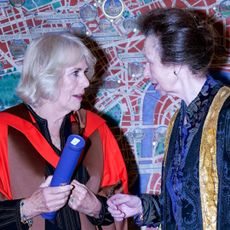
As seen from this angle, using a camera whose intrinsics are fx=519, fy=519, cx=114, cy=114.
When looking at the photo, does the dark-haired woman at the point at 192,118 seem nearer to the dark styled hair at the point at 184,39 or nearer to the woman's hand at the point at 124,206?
the dark styled hair at the point at 184,39

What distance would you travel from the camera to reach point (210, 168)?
158cm

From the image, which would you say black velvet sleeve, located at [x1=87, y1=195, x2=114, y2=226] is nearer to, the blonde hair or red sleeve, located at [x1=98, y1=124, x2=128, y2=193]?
red sleeve, located at [x1=98, y1=124, x2=128, y2=193]

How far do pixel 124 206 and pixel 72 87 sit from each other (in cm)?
49

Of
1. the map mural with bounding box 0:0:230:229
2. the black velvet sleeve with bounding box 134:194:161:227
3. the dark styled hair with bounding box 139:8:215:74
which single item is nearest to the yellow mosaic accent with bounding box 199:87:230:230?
the dark styled hair with bounding box 139:8:215:74

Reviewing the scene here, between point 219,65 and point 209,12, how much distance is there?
0.29m

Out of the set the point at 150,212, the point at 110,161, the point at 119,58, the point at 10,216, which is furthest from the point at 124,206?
the point at 119,58

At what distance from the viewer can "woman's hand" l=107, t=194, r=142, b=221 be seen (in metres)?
1.89

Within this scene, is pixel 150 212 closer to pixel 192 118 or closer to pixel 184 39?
pixel 192 118

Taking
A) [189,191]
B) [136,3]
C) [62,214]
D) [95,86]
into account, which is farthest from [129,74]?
[189,191]

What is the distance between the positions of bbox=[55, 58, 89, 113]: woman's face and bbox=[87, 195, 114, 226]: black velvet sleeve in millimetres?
371

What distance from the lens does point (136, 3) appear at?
282cm

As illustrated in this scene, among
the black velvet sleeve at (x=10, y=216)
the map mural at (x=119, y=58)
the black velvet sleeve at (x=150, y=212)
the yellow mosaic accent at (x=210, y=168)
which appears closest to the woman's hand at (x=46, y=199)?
the black velvet sleeve at (x=10, y=216)

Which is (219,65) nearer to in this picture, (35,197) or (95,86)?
(95,86)

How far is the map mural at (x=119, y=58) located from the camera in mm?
2795
